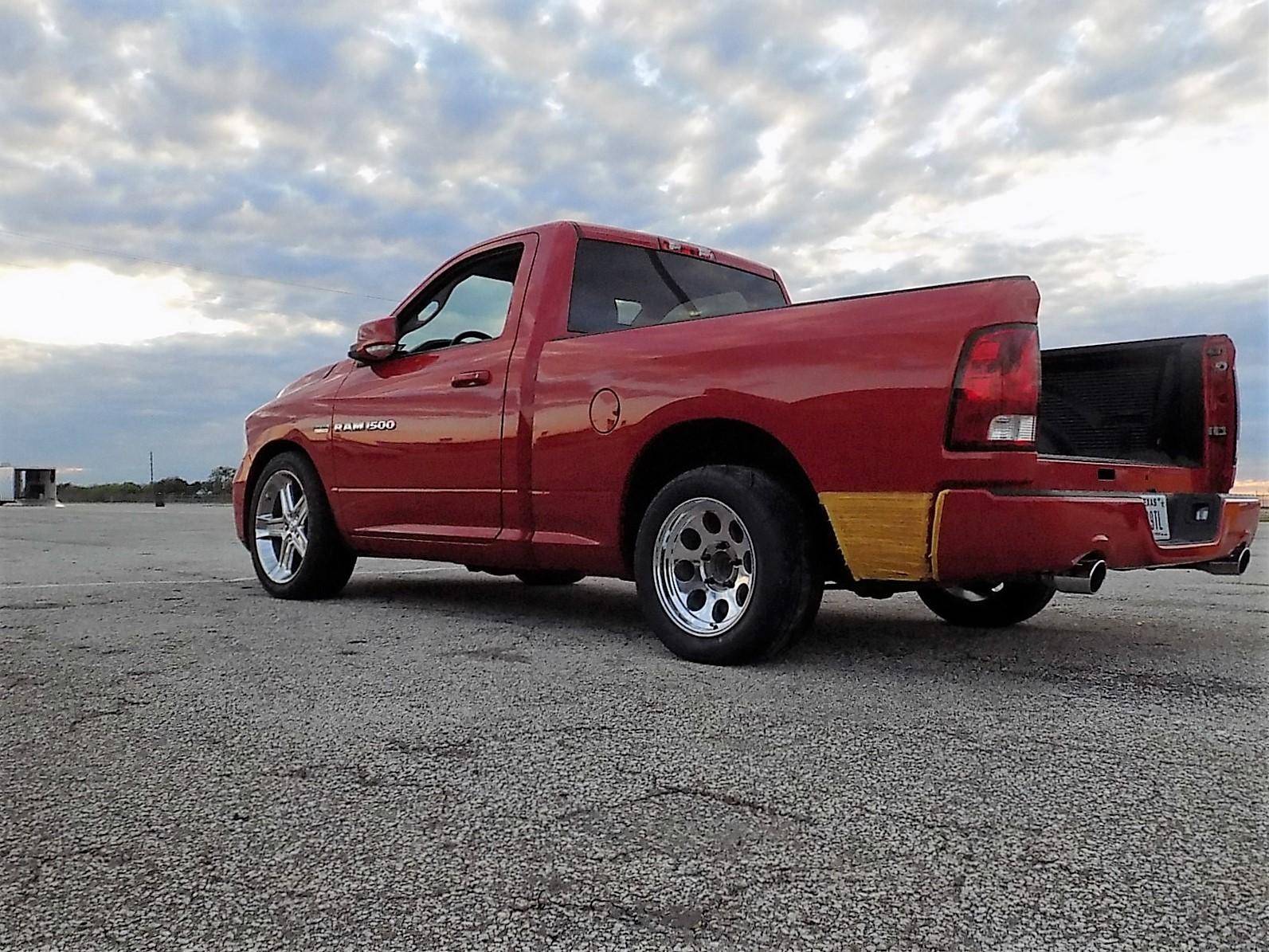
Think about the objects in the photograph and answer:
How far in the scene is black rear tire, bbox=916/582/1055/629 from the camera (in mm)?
4547

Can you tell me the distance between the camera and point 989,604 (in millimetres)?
4664

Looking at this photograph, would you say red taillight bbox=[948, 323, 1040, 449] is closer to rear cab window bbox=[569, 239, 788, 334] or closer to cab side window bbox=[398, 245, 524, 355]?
rear cab window bbox=[569, 239, 788, 334]

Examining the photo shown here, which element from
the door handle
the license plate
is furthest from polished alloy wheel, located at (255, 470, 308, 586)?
the license plate

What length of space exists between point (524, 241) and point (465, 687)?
94.7 inches

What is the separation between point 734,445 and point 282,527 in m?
3.09

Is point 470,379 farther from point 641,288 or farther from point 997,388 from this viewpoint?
point 997,388

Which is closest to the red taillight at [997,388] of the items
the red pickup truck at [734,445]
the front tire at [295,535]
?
the red pickup truck at [734,445]

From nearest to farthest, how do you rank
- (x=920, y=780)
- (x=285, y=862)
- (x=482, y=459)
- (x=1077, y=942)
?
(x=1077, y=942)
(x=285, y=862)
(x=920, y=780)
(x=482, y=459)

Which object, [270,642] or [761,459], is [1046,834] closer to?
[761,459]

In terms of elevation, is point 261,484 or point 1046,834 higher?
point 261,484

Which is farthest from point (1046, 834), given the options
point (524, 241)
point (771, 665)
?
point (524, 241)

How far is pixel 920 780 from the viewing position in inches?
85.7

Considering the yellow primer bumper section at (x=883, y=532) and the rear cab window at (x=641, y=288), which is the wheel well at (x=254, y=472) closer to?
the rear cab window at (x=641, y=288)

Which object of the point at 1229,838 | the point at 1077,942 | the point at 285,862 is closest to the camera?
the point at 1077,942
